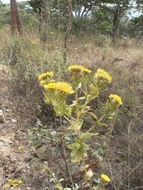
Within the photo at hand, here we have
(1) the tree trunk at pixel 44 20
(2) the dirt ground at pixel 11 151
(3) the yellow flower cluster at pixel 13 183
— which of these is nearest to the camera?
(3) the yellow flower cluster at pixel 13 183

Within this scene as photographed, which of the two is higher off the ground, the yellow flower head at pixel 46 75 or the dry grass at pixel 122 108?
the yellow flower head at pixel 46 75

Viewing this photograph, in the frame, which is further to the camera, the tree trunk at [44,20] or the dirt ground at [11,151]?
the tree trunk at [44,20]

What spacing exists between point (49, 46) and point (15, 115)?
210 cm

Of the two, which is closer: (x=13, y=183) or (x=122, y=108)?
(x=13, y=183)

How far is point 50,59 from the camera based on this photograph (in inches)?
131

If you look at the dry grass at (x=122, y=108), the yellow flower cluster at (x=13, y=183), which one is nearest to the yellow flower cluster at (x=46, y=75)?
the dry grass at (x=122, y=108)

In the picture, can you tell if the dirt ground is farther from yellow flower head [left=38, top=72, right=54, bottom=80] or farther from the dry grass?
yellow flower head [left=38, top=72, right=54, bottom=80]

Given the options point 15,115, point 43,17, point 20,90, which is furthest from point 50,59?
point 15,115

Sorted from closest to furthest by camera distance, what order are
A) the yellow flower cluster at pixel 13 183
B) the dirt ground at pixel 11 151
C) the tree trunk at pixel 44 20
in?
the yellow flower cluster at pixel 13 183 < the dirt ground at pixel 11 151 < the tree trunk at pixel 44 20

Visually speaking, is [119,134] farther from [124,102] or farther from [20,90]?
[20,90]

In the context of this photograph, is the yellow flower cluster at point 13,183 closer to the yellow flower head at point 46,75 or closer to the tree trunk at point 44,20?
the yellow flower head at point 46,75

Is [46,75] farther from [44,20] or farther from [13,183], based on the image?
[44,20]

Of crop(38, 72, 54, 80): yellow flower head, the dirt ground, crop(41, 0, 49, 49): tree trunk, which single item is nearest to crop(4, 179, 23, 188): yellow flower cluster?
the dirt ground

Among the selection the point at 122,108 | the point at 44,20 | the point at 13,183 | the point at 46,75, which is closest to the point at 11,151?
the point at 13,183
